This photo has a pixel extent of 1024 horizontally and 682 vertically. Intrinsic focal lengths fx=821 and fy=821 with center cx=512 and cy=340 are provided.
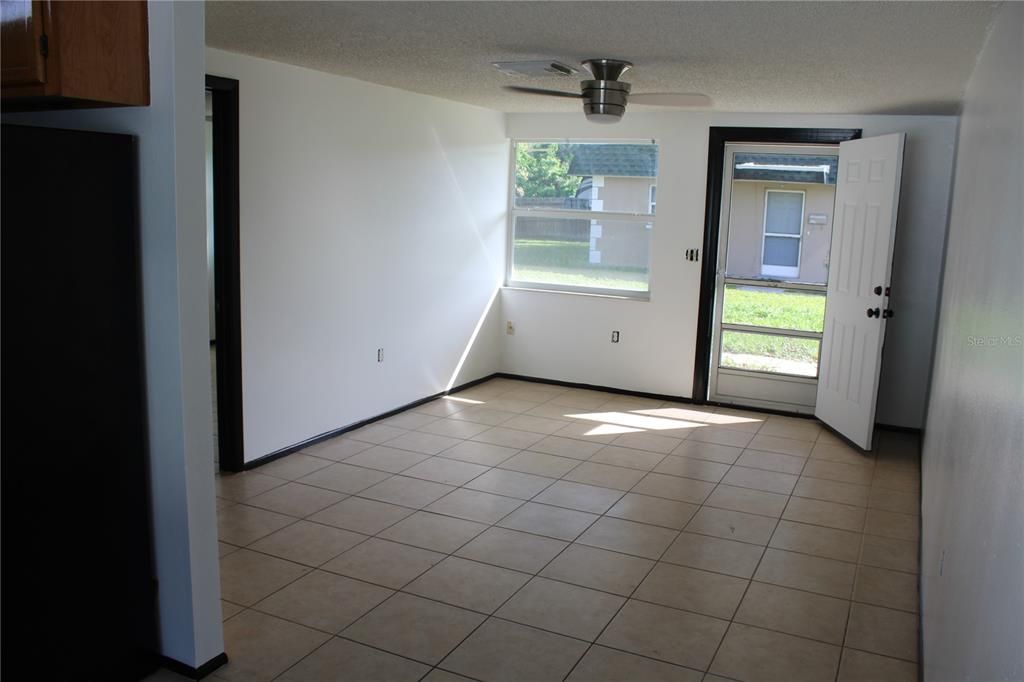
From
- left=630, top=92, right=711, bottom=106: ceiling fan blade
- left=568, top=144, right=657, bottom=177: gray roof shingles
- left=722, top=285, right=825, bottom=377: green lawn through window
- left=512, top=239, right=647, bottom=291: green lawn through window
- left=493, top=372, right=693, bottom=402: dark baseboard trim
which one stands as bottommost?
left=493, top=372, right=693, bottom=402: dark baseboard trim

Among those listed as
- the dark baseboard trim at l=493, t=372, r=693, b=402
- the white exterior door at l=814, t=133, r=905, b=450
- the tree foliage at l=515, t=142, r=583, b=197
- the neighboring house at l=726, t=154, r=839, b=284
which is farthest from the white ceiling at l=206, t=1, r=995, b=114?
the dark baseboard trim at l=493, t=372, r=693, b=402

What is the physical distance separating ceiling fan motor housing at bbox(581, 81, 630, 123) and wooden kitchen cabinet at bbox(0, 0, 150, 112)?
2.42m

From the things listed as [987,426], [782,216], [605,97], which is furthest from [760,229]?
[987,426]

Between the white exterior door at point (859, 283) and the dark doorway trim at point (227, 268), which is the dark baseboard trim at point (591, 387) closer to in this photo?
the white exterior door at point (859, 283)

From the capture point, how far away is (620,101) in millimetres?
4270

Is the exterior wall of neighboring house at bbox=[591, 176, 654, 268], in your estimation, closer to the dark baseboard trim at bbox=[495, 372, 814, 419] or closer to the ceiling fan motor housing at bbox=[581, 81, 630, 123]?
the dark baseboard trim at bbox=[495, 372, 814, 419]

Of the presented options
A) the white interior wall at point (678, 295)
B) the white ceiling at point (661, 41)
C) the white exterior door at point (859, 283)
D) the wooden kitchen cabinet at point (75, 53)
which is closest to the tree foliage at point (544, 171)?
the white interior wall at point (678, 295)

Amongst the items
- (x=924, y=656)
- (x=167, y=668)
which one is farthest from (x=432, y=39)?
(x=924, y=656)

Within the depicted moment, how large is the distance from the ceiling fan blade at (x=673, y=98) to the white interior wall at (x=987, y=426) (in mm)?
1392

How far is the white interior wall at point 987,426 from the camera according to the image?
1.35 meters

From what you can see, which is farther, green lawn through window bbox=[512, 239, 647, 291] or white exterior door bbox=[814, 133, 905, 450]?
green lawn through window bbox=[512, 239, 647, 291]

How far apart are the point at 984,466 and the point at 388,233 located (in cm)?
424

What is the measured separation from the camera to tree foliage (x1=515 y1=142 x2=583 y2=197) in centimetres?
684

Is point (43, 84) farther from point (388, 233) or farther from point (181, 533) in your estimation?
point (388, 233)
